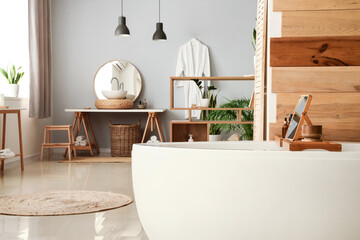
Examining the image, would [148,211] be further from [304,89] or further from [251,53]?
[251,53]

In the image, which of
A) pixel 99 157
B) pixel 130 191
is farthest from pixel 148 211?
pixel 99 157

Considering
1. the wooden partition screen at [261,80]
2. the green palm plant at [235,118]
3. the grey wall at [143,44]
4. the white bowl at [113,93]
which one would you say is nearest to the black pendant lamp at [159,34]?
the grey wall at [143,44]

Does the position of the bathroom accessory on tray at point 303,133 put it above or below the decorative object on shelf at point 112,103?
below

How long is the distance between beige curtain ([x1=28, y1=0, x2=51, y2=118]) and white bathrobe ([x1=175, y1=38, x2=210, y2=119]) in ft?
6.03

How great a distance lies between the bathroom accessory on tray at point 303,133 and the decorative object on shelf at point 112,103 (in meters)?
4.46

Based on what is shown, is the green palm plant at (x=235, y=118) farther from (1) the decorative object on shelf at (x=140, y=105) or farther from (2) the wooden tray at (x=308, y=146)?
(2) the wooden tray at (x=308, y=146)

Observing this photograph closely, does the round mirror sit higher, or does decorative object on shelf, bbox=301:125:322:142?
the round mirror

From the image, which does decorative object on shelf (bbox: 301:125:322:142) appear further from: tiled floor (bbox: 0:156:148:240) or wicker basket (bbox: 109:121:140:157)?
wicker basket (bbox: 109:121:140:157)

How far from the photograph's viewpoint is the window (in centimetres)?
645

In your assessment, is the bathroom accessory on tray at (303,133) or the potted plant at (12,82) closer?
the bathroom accessory on tray at (303,133)

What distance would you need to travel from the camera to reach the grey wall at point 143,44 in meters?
7.40

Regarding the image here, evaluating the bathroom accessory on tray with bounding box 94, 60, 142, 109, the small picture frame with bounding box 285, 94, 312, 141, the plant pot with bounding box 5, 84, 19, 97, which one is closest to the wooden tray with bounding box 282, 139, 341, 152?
the small picture frame with bounding box 285, 94, 312, 141

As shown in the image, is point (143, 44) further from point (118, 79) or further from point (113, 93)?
point (113, 93)

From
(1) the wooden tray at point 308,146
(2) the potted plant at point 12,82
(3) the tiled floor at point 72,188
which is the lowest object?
(3) the tiled floor at point 72,188
